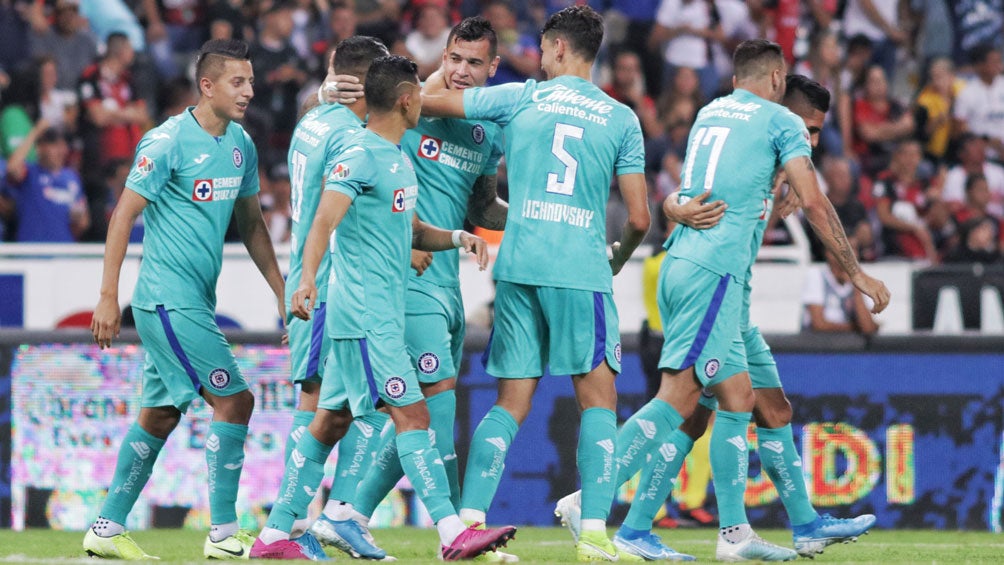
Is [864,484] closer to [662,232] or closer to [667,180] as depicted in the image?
[662,232]

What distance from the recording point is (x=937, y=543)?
9.77m

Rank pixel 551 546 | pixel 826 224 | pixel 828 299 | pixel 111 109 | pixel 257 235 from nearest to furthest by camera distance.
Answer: pixel 826 224 → pixel 257 235 → pixel 551 546 → pixel 828 299 → pixel 111 109

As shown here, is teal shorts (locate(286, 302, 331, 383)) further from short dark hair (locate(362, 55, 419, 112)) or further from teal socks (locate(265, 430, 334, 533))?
short dark hair (locate(362, 55, 419, 112))

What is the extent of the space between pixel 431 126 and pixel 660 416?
185cm

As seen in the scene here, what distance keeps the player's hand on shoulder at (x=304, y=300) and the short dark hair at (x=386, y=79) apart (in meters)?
0.95

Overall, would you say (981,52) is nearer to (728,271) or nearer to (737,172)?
(737,172)

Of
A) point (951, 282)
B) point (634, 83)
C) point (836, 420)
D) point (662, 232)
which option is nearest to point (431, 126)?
point (662, 232)

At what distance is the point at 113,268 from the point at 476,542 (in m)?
2.34

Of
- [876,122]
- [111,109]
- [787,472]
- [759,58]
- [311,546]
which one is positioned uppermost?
[876,122]

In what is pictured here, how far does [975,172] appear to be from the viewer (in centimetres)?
1619

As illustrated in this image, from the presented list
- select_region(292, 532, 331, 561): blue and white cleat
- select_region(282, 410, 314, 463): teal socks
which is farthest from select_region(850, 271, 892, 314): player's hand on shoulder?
select_region(292, 532, 331, 561): blue and white cleat

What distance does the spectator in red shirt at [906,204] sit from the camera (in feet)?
50.0

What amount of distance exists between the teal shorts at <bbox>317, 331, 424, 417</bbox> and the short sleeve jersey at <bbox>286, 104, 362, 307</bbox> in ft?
2.12

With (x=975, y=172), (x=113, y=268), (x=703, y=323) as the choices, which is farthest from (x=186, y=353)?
(x=975, y=172)
